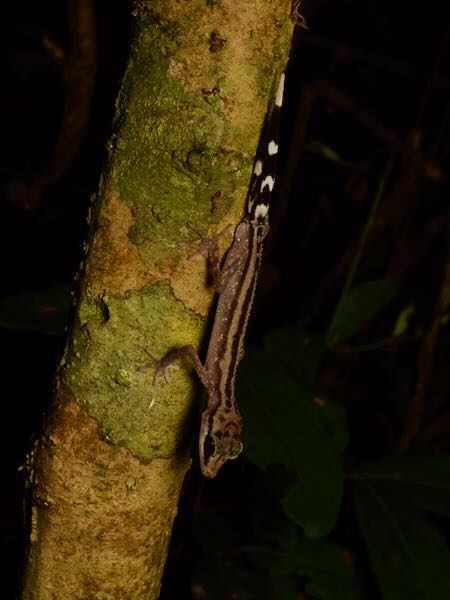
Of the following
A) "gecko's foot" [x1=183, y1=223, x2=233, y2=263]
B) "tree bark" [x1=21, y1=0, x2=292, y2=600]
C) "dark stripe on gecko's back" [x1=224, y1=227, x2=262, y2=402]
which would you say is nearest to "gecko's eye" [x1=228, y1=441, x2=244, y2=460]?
"dark stripe on gecko's back" [x1=224, y1=227, x2=262, y2=402]

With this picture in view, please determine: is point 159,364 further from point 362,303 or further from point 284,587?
point 362,303

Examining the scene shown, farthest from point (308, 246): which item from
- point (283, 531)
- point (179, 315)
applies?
point (179, 315)

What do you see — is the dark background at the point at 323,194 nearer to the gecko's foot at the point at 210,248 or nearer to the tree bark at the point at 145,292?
the tree bark at the point at 145,292

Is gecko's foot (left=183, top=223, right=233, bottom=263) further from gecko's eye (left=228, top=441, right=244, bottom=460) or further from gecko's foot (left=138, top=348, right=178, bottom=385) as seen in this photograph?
gecko's eye (left=228, top=441, right=244, bottom=460)

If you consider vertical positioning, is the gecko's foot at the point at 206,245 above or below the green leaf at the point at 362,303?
below

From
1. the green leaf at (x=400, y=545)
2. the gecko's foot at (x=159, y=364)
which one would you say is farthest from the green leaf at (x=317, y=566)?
the gecko's foot at (x=159, y=364)
